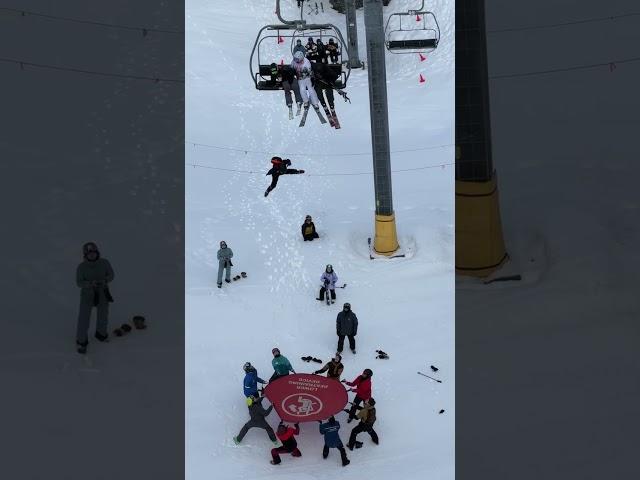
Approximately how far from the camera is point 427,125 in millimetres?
22109

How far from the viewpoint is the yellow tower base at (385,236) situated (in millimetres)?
17812

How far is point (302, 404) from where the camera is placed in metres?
13.0

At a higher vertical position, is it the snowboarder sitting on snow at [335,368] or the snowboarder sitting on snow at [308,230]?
the snowboarder sitting on snow at [308,230]

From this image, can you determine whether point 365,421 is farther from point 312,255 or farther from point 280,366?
point 312,255

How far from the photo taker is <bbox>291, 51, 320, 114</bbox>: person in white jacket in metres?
16.7

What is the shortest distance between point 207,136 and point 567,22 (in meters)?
9.60

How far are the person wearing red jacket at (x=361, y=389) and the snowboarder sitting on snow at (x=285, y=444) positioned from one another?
0.95 metres

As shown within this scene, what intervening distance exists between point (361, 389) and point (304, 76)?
599 cm

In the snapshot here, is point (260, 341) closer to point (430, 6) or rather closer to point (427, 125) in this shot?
point (427, 125)

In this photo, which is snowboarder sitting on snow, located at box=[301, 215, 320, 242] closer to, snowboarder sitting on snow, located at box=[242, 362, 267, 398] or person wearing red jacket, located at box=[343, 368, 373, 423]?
snowboarder sitting on snow, located at box=[242, 362, 267, 398]
